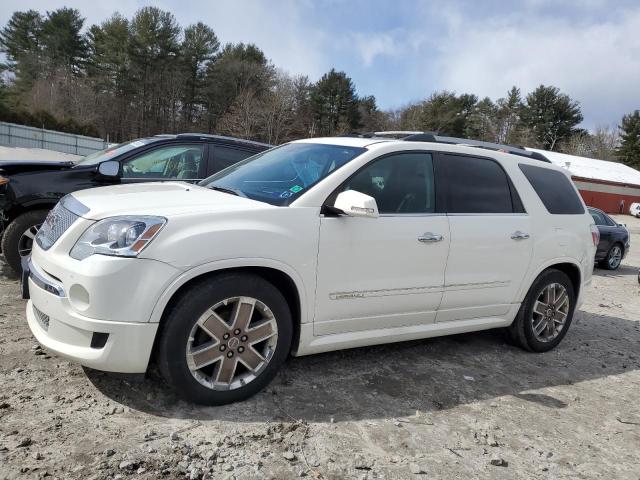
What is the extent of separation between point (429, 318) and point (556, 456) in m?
1.28

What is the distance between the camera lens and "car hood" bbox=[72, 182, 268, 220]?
9.68ft

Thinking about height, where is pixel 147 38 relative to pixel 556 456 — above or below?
above

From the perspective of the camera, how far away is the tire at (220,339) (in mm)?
2854

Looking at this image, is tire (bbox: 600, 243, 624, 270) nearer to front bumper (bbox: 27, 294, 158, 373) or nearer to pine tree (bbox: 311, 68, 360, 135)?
front bumper (bbox: 27, 294, 158, 373)

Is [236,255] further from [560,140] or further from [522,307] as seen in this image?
[560,140]

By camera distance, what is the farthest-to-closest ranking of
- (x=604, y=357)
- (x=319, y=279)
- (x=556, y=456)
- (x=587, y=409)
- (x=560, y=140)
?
(x=560, y=140)
(x=604, y=357)
(x=587, y=409)
(x=319, y=279)
(x=556, y=456)

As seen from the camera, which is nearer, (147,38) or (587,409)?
(587,409)

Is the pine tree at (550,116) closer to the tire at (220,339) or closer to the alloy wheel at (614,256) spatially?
the alloy wheel at (614,256)

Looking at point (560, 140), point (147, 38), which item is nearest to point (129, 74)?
point (147, 38)

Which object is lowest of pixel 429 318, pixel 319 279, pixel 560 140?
pixel 429 318

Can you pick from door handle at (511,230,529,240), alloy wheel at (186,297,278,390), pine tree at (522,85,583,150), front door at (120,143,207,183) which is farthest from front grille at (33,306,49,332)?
pine tree at (522,85,583,150)

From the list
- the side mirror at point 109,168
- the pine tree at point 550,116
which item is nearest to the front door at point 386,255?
the side mirror at point 109,168

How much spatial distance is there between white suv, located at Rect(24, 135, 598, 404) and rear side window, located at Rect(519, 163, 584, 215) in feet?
0.16

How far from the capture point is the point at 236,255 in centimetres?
294
